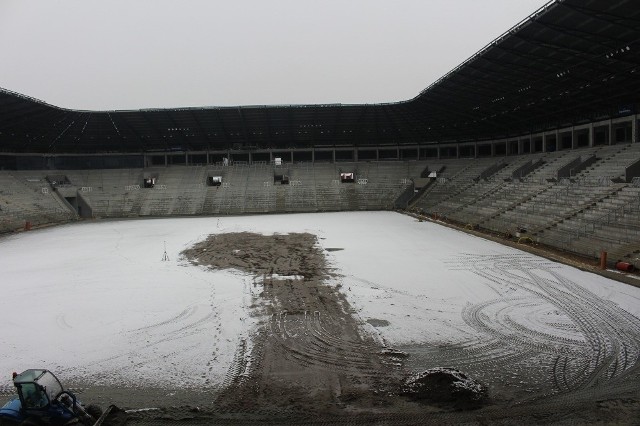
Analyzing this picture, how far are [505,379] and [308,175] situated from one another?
55.8 metres

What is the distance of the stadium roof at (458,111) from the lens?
25.1 m

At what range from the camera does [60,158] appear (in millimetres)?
60844

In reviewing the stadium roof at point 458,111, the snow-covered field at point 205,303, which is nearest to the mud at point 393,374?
the snow-covered field at point 205,303

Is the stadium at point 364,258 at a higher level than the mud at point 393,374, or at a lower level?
higher

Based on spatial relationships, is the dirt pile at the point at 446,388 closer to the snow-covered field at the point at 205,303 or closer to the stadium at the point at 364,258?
the stadium at the point at 364,258

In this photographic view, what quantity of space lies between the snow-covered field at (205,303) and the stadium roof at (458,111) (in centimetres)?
1365

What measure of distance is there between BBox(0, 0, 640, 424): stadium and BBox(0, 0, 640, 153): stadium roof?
24 cm

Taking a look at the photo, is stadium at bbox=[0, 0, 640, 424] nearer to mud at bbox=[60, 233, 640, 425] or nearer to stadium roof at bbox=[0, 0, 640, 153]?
mud at bbox=[60, 233, 640, 425]

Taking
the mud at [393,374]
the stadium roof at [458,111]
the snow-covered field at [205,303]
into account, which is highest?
the stadium roof at [458,111]

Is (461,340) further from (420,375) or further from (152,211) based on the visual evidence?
(152,211)

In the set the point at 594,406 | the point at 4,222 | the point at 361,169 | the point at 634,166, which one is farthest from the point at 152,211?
the point at 594,406

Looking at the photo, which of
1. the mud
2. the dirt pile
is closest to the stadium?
the mud

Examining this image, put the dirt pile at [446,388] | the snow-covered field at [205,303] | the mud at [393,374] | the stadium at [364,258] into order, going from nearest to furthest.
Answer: the mud at [393,374] → the dirt pile at [446,388] → the stadium at [364,258] → the snow-covered field at [205,303]

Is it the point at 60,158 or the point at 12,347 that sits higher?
the point at 60,158
